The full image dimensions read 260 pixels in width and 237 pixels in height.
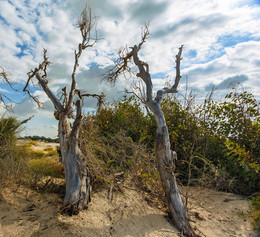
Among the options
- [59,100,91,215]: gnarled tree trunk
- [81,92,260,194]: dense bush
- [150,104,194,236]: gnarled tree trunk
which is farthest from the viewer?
[81,92,260,194]: dense bush

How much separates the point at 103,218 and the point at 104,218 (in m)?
0.02

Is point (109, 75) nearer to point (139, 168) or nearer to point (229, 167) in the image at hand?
point (139, 168)

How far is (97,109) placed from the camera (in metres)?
8.02

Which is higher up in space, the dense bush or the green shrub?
the dense bush

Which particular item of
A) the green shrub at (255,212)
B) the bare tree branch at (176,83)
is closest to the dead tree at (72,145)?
the bare tree branch at (176,83)

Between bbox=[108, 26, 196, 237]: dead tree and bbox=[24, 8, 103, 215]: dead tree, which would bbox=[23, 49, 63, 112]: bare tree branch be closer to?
bbox=[24, 8, 103, 215]: dead tree

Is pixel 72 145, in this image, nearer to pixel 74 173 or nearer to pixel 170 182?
pixel 74 173

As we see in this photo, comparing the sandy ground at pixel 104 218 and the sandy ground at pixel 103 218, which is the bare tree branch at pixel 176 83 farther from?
the sandy ground at pixel 103 218

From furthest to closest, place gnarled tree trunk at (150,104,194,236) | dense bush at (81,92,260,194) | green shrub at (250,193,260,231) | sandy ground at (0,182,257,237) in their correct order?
dense bush at (81,92,260,194) < green shrub at (250,193,260,231) < gnarled tree trunk at (150,104,194,236) < sandy ground at (0,182,257,237)

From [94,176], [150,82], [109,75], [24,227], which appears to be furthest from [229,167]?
[24,227]

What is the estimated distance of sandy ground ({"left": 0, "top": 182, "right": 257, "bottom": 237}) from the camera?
3.95 meters

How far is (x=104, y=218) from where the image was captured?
441 centimetres

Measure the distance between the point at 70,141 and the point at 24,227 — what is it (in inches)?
76.2

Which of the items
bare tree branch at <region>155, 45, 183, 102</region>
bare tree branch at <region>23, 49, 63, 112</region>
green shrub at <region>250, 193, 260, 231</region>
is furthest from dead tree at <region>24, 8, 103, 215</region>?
green shrub at <region>250, 193, 260, 231</region>
